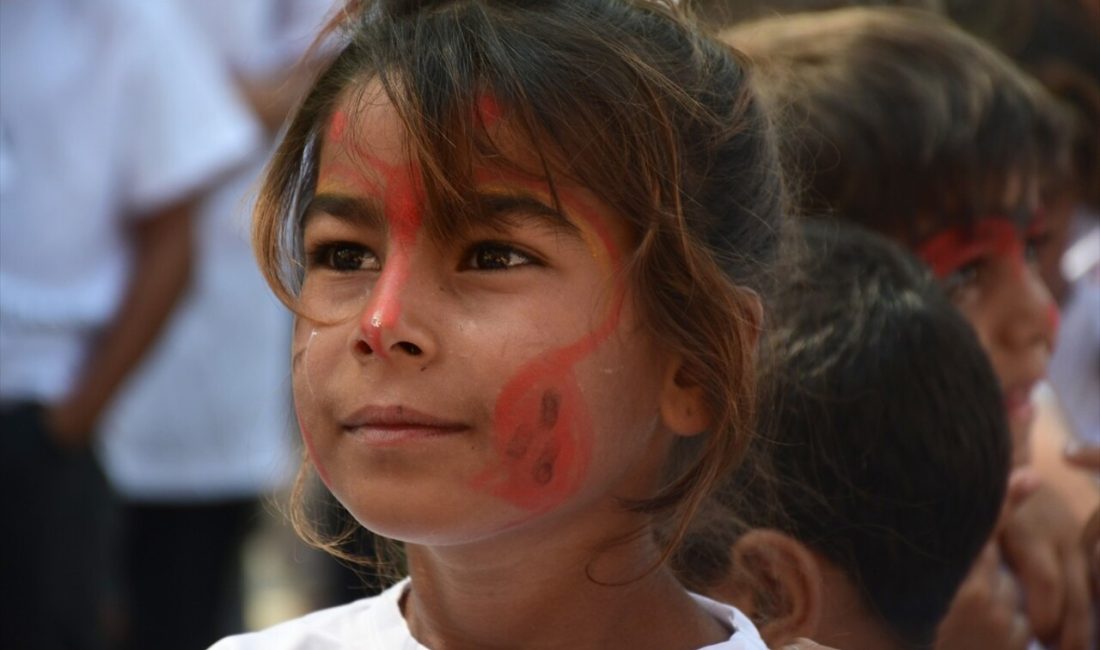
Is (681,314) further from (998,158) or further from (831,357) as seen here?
(998,158)

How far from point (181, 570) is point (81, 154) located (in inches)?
43.9

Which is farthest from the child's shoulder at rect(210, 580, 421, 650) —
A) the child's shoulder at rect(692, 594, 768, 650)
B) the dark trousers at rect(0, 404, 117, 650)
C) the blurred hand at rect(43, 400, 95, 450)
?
the blurred hand at rect(43, 400, 95, 450)

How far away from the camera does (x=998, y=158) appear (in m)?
2.41

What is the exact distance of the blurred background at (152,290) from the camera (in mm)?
3127

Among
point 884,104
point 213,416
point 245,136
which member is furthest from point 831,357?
point 213,416

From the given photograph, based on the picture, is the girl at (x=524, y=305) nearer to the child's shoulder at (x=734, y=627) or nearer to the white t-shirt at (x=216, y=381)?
the child's shoulder at (x=734, y=627)

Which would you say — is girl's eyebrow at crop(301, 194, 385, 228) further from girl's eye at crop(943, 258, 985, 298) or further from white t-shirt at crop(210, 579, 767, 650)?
girl's eye at crop(943, 258, 985, 298)

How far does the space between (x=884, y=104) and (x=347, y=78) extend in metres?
0.97

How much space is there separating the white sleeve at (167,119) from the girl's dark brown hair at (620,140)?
1.65 meters

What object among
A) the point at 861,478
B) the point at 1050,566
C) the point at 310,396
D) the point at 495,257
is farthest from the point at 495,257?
the point at 1050,566

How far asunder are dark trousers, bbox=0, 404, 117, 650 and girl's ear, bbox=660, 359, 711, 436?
1.87 metres

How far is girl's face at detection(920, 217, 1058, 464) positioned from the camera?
2.33m

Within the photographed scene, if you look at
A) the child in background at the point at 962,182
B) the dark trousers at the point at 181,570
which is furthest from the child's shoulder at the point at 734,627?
the dark trousers at the point at 181,570

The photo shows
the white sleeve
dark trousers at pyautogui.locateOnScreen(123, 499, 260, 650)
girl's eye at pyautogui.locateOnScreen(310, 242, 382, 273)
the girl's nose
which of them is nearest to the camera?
the girl's nose
